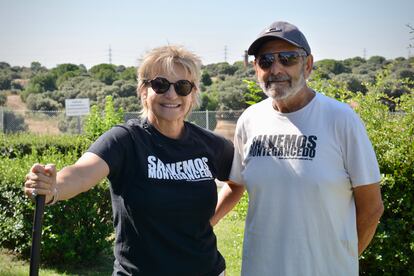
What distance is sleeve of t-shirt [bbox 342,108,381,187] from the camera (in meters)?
2.77

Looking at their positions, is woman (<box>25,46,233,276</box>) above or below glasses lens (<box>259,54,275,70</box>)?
below

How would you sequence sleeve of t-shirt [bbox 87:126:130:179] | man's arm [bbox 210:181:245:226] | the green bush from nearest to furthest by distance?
sleeve of t-shirt [bbox 87:126:130:179] → man's arm [bbox 210:181:245:226] → the green bush

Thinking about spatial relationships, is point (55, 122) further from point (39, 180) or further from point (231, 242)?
point (39, 180)

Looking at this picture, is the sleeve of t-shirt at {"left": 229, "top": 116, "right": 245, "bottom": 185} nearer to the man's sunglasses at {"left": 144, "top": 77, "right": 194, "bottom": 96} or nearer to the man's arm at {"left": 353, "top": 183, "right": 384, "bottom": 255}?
the man's sunglasses at {"left": 144, "top": 77, "right": 194, "bottom": 96}

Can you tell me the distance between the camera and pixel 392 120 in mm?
5316

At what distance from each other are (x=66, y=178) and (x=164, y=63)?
0.92m

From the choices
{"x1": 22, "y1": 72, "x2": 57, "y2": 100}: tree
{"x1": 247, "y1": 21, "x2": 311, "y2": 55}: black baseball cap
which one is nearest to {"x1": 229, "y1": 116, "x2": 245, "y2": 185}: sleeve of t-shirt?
{"x1": 247, "y1": 21, "x2": 311, "y2": 55}: black baseball cap

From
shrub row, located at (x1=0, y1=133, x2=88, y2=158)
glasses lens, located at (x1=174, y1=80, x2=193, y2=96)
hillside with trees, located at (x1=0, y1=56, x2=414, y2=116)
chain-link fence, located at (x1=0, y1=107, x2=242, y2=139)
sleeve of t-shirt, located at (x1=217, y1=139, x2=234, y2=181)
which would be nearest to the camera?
glasses lens, located at (x1=174, y1=80, x2=193, y2=96)

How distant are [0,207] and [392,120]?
16.8 ft

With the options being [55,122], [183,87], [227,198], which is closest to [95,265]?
[227,198]

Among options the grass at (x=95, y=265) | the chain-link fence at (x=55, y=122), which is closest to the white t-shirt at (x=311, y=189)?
the grass at (x=95, y=265)

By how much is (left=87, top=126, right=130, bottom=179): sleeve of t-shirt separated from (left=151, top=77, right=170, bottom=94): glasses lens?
355mm

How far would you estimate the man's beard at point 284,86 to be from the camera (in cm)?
296

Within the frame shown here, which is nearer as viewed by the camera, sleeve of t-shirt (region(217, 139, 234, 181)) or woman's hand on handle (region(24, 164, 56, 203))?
woman's hand on handle (region(24, 164, 56, 203))
